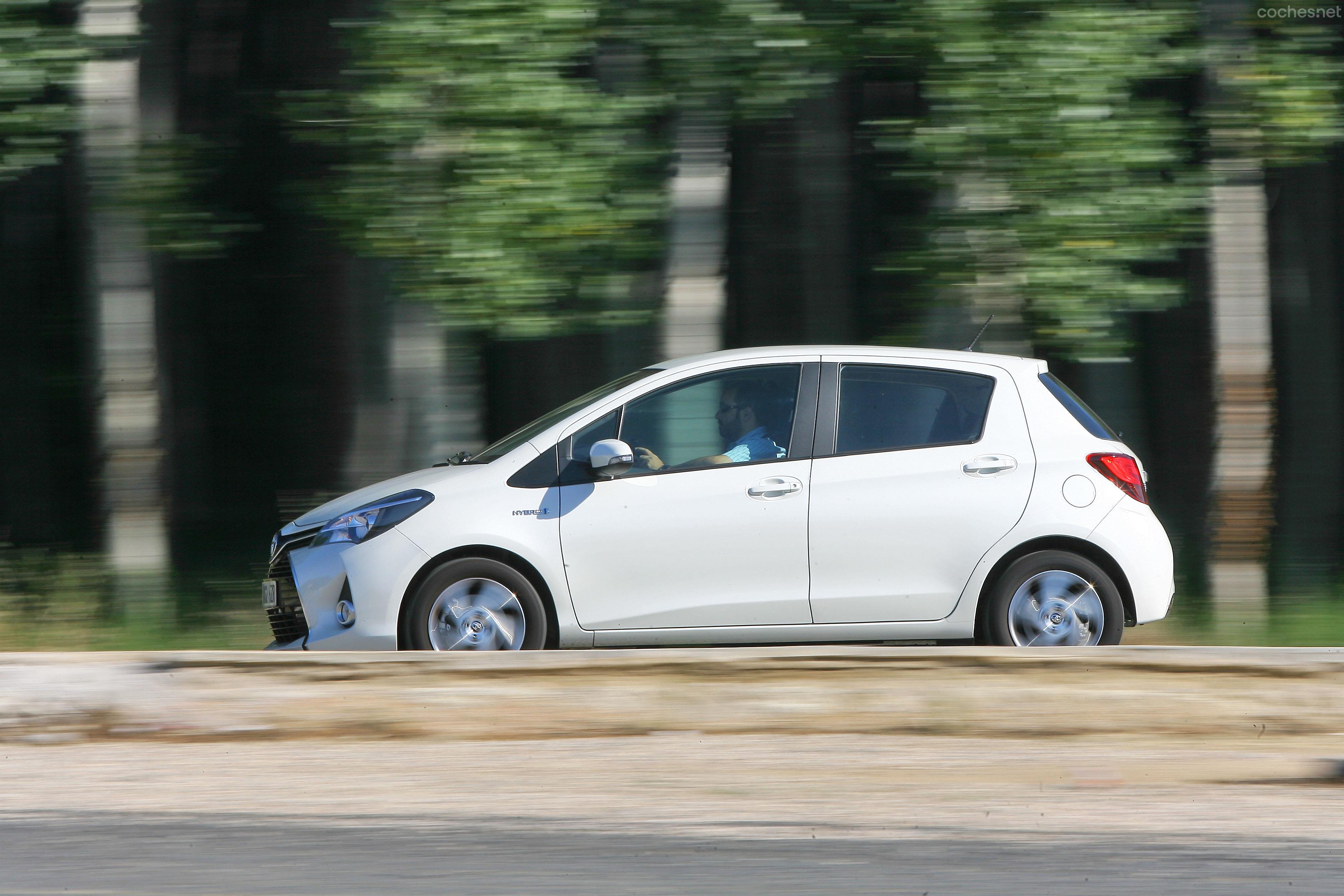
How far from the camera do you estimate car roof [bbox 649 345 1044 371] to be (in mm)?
6824

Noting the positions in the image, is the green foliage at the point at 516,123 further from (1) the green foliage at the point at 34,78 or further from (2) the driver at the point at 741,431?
(2) the driver at the point at 741,431

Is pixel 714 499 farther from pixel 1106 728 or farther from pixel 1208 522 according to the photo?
pixel 1208 522

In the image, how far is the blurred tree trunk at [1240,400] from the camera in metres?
9.88

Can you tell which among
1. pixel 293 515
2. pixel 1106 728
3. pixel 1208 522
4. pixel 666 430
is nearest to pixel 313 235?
pixel 293 515

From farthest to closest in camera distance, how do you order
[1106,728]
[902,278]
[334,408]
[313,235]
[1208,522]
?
[334,408] → [313,235] → [1208,522] → [902,278] → [1106,728]

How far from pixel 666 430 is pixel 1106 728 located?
2508 mm

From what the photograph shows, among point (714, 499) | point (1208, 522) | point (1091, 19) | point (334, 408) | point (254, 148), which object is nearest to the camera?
point (714, 499)

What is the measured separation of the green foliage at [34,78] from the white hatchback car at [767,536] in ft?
12.1

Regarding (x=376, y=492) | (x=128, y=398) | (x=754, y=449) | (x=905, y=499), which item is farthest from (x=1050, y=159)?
(x=128, y=398)

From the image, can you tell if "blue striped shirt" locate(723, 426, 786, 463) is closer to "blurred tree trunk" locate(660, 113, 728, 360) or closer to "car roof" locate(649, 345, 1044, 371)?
"car roof" locate(649, 345, 1044, 371)

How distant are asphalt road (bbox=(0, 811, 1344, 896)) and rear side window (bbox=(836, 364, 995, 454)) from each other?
102 inches

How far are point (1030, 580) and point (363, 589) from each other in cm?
288

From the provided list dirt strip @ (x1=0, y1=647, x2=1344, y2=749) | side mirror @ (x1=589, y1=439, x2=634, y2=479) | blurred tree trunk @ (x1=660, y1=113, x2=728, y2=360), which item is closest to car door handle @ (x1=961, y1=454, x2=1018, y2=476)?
side mirror @ (x1=589, y1=439, x2=634, y2=479)

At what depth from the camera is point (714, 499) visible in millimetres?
6527
